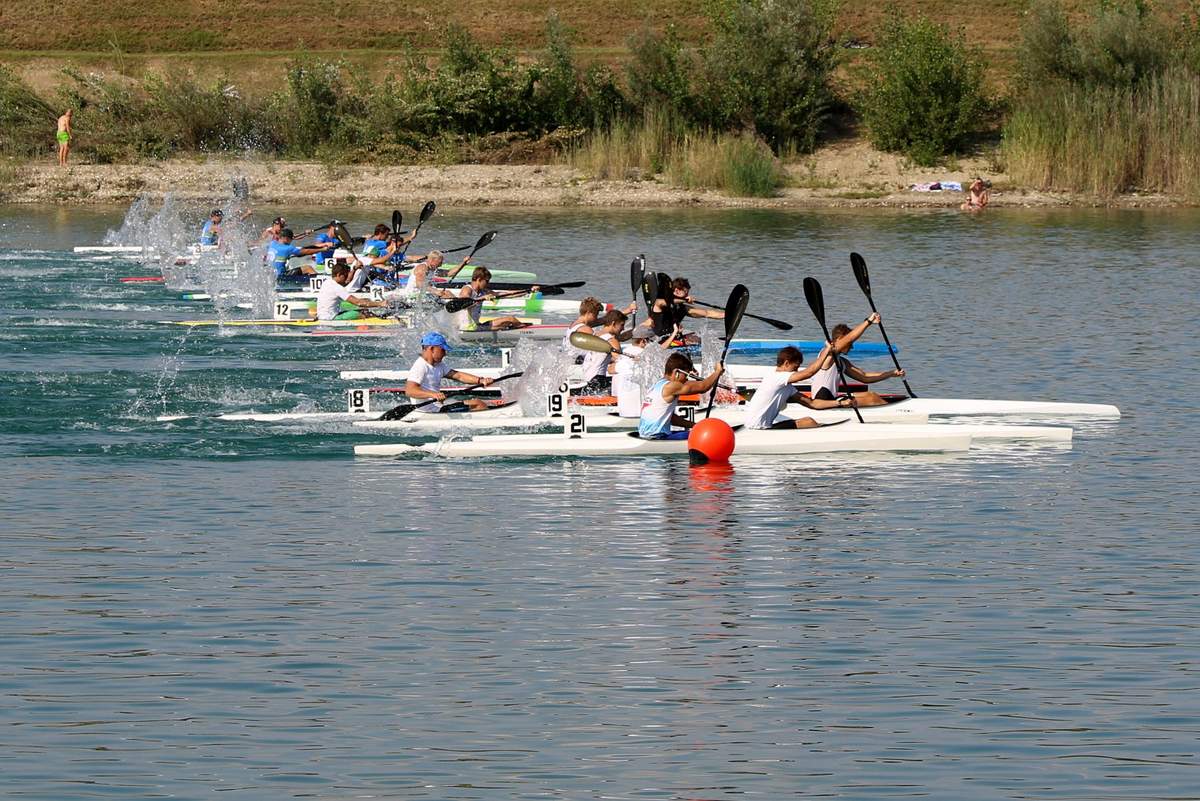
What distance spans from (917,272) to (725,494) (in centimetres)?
2127

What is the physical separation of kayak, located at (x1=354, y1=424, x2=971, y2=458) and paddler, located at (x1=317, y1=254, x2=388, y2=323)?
10.2 metres

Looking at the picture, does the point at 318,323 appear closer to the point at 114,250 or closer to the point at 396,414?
the point at 396,414

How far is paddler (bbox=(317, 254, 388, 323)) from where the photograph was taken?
30.7m

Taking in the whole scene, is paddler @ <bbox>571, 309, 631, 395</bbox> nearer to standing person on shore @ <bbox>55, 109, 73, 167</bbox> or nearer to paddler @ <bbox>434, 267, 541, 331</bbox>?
paddler @ <bbox>434, 267, 541, 331</bbox>

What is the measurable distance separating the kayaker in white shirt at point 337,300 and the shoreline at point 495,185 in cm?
2499

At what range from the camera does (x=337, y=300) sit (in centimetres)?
3086

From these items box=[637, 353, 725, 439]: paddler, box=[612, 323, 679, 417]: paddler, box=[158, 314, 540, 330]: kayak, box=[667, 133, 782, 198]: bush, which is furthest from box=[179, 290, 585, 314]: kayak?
box=[667, 133, 782, 198]: bush

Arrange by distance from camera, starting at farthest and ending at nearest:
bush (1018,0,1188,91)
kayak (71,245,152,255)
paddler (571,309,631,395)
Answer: bush (1018,0,1188,91)
kayak (71,245,152,255)
paddler (571,309,631,395)

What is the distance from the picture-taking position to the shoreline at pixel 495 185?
180 feet

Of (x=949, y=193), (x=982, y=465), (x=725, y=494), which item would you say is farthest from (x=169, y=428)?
(x=949, y=193)

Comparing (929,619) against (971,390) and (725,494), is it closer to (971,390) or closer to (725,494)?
(725,494)

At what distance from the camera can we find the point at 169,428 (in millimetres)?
21484

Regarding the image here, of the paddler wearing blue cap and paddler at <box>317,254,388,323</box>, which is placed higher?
paddler at <box>317,254,388,323</box>

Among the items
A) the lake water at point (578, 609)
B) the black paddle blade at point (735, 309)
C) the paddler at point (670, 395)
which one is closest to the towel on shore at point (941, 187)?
the lake water at point (578, 609)
